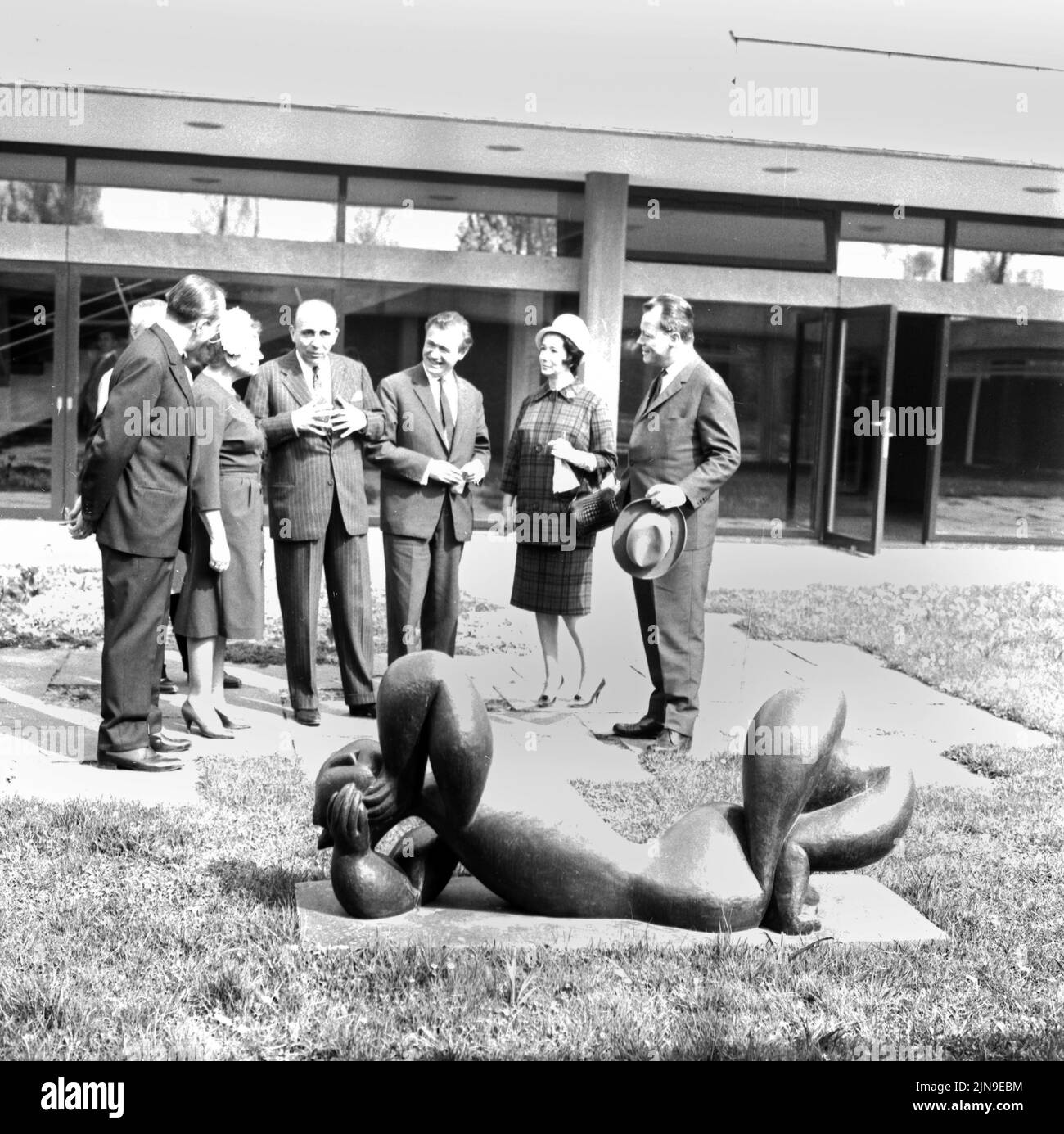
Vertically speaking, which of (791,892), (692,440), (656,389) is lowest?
(791,892)

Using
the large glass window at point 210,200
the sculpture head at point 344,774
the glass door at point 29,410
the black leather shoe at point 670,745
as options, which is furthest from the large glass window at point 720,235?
the sculpture head at point 344,774

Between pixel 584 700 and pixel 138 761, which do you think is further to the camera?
pixel 584 700

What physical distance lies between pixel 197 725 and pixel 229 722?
0.55 feet

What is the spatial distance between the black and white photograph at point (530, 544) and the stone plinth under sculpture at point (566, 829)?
16mm

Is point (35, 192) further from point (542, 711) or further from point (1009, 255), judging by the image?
point (1009, 255)

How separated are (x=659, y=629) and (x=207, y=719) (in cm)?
214

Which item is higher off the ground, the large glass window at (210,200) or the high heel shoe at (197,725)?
the large glass window at (210,200)

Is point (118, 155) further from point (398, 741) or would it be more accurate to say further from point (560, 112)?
point (398, 741)

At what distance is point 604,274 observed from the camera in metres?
14.6

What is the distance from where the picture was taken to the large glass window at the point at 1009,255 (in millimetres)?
16000

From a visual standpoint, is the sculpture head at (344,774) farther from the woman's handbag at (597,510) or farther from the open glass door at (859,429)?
the open glass door at (859,429)

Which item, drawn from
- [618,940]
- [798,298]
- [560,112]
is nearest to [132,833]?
[618,940]

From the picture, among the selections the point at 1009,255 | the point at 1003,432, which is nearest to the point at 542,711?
the point at 1003,432

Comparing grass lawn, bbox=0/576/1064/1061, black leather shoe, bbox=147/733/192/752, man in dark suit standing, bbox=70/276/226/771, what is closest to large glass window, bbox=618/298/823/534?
black leather shoe, bbox=147/733/192/752
